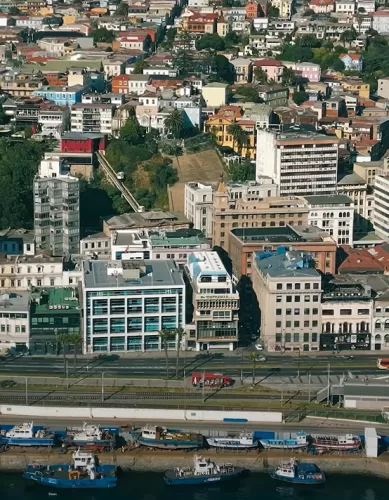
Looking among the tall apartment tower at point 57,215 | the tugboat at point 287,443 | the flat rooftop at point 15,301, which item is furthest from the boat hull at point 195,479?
the tall apartment tower at point 57,215

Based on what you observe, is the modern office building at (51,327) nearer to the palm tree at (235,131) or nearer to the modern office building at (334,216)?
the modern office building at (334,216)

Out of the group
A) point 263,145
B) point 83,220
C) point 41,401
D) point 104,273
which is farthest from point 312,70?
point 41,401

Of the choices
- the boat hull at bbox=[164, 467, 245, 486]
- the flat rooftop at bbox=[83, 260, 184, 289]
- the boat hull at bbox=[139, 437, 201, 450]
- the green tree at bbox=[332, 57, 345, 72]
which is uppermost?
the green tree at bbox=[332, 57, 345, 72]

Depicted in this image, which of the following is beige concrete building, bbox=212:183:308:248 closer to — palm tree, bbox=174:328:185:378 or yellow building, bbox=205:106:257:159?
palm tree, bbox=174:328:185:378

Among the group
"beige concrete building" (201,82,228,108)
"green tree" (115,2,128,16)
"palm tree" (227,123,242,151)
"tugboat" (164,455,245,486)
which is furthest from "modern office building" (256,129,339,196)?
"green tree" (115,2,128,16)

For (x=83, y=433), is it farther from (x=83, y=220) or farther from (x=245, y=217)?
(x=83, y=220)

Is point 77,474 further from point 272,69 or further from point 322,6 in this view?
point 322,6
